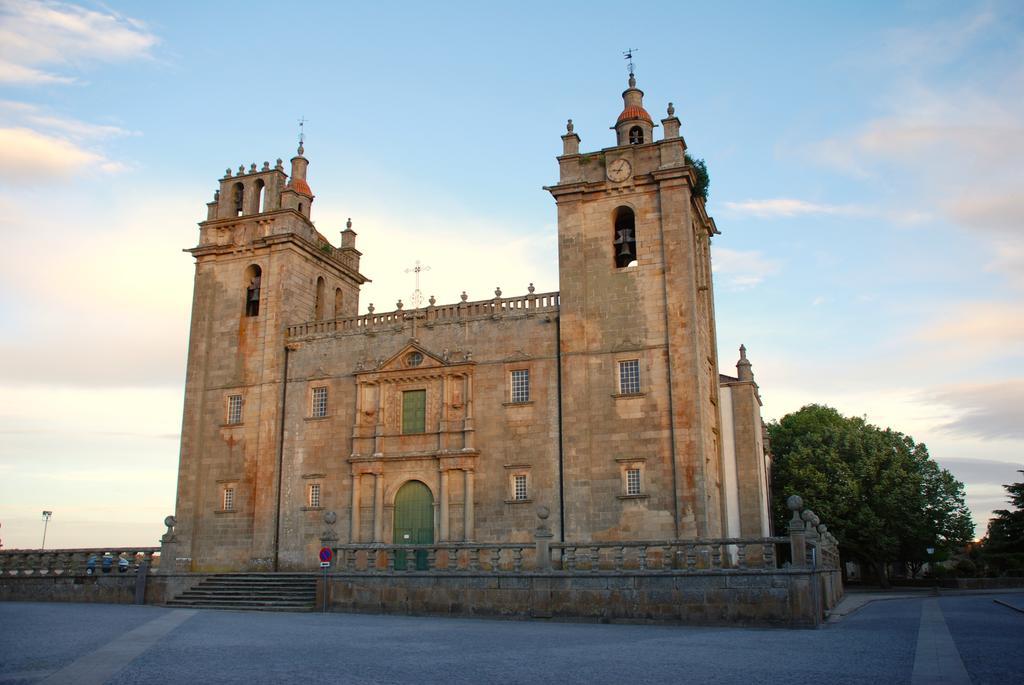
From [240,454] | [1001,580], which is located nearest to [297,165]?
[240,454]

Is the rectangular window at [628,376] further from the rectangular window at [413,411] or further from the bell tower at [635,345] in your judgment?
the rectangular window at [413,411]

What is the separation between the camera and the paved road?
1133 centimetres

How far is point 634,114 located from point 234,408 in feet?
66.5

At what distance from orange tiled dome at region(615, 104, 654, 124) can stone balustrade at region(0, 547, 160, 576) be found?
23020 mm

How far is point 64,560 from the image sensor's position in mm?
30594

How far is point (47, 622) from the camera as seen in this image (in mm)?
19469

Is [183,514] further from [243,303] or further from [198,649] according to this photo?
[198,649]

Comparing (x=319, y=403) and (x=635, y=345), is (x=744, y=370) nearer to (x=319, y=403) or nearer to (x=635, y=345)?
(x=635, y=345)

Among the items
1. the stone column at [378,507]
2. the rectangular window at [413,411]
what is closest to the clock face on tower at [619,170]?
the rectangular window at [413,411]

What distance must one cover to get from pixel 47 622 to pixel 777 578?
56.3 feet

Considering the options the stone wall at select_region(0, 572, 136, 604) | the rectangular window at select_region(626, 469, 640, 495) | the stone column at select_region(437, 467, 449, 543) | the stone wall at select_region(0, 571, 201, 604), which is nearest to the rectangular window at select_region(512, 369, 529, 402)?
the stone column at select_region(437, 467, 449, 543)

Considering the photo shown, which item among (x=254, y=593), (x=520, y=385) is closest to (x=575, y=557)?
(x=520, y=385)

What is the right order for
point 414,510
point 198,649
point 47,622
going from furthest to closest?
point 414,510 < point 47,622 < point 198,649

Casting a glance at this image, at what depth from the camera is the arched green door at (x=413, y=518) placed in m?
31.5
